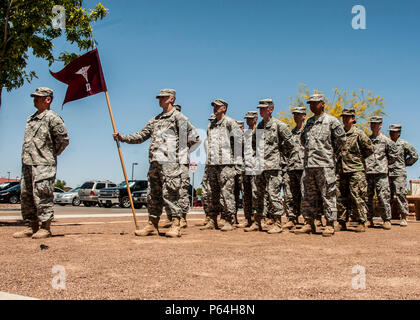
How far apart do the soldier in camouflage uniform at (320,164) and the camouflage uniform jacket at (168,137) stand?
73.6 inches

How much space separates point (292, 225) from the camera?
26.4 feet

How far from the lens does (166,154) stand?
6215mm

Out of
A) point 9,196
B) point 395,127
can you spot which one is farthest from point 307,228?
point 9,196

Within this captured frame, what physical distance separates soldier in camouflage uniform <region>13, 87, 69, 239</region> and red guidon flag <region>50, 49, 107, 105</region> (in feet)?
2.13


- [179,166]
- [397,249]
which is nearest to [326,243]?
[397,249]

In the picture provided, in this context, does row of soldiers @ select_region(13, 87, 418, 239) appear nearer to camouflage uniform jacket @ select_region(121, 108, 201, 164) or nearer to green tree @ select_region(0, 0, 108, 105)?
camouflage uniform jacket @ select_region(121, 108, 201, 164)

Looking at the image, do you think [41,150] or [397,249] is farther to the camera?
[41,150]

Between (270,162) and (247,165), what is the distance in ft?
2.37

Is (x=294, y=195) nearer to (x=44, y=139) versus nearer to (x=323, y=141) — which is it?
(x=323, y=141)

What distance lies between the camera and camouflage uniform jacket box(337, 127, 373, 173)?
7.74 meters

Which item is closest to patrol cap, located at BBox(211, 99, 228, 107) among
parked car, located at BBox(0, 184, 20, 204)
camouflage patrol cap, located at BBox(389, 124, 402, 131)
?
camouflage patrol cap, located at BBox(389, 124, 402, 131)

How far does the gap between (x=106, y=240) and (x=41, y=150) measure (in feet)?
5.26

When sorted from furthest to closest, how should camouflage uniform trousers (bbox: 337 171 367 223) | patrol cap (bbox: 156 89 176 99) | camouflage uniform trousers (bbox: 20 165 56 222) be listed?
camouflage uniform trousers (bbox: 337 171 367 223) < patrol cap (bbox: 156 89 176 99) < camouflage uniform trousers (bbox: 20 165 56 222)
